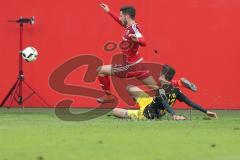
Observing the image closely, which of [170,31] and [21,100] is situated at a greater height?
[170,31]

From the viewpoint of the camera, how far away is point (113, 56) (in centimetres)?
1558

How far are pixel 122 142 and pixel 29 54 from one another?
752cm

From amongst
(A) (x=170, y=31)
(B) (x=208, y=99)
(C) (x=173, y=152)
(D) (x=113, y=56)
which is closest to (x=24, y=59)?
(D) (x=113, y=56)

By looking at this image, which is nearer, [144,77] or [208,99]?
[144,77]

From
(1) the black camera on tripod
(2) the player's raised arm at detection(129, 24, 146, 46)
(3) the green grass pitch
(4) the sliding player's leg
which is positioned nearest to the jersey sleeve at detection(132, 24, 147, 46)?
(2) the player's raised arm at detection(129, 24, 146, 46)

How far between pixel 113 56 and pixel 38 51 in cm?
183

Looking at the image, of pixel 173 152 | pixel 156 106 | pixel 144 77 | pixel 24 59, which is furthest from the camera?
pixel 24 59

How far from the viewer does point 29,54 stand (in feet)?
48.7

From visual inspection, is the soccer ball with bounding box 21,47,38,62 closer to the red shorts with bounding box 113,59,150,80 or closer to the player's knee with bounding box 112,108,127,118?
the red shorts with bounding box 113,59,150,80

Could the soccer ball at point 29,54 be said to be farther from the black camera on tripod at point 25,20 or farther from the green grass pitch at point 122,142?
the green grass pitch at point 122,142

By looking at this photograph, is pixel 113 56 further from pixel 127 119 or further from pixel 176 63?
pixel 127 119

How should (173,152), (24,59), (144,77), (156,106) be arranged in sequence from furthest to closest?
(24,59) → (144,77) → (156,106) → (173,152)

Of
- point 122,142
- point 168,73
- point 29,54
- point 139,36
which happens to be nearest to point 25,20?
point 29,54

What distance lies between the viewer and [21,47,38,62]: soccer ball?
14.8m
